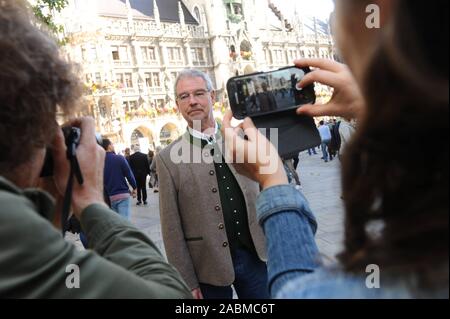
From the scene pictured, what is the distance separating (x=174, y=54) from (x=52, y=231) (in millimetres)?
46208

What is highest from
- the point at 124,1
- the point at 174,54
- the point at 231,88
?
the point at 124,1

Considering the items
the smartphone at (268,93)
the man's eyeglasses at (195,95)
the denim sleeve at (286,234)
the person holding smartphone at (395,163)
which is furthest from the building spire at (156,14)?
the person holding smartphone at (395,163)

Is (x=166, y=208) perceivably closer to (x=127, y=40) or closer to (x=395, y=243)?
(x=395, y=243)

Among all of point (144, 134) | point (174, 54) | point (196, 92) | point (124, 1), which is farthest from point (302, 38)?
point (196, 92)

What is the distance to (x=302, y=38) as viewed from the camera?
57.0 m

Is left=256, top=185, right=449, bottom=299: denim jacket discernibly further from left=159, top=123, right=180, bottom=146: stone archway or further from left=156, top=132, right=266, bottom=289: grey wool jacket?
left=159, top=123, right=180, bottom=146: stone archway

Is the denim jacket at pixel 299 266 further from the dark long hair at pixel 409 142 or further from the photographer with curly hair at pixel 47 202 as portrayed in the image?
the photographer with curly hair at pixel 47 202

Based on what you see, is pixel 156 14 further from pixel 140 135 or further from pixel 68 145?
pixel 68 145

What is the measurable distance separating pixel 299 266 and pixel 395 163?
0.40 m

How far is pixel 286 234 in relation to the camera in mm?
976

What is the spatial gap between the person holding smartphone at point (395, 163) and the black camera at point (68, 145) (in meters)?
0.76

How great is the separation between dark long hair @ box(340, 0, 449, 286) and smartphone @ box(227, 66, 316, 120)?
93 cm

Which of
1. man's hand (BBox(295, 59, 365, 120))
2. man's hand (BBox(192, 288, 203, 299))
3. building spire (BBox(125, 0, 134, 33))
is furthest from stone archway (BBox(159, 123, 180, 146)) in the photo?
man's hand (BBox(295, 59, 365, 120))

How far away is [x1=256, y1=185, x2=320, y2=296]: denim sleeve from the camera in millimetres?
906
